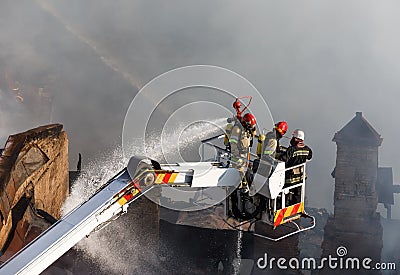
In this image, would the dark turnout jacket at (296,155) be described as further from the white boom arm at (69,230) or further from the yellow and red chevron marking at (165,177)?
the white boom arm at (69,230)

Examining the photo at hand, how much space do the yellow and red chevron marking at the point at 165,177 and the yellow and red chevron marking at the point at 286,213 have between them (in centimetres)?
153

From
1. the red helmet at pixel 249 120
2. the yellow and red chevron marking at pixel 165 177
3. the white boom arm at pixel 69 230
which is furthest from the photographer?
the red helmet at pixel 249 120

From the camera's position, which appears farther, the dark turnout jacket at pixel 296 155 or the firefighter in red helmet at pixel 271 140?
the dark turnout jacket at pixel 296 155

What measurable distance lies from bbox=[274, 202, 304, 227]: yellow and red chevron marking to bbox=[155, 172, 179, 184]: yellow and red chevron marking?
5.02 ft

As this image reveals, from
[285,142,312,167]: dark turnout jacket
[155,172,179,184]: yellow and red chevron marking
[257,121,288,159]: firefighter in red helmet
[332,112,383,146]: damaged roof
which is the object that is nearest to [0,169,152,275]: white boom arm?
[155,172,179,184]: yellow and red chevron marking

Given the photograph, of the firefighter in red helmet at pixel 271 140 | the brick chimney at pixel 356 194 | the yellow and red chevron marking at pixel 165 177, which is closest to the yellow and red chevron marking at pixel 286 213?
the firefighter in red helmet at pixel 271 140

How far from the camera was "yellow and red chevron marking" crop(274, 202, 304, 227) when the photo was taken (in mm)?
5984

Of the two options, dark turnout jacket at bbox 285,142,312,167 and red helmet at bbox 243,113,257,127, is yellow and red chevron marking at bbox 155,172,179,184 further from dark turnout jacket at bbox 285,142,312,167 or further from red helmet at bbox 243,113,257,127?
dark turnout jacket at bbox 285,142,312,167

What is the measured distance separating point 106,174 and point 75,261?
8.48m

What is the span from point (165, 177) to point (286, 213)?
1.84 meters

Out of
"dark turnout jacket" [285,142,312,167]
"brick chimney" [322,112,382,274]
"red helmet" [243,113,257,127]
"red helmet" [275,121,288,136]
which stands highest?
"brick chimney" [322,112,382,274]

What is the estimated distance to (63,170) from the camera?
33.0 ft

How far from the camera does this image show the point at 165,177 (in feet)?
16.8

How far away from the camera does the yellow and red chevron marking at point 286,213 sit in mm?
5984
